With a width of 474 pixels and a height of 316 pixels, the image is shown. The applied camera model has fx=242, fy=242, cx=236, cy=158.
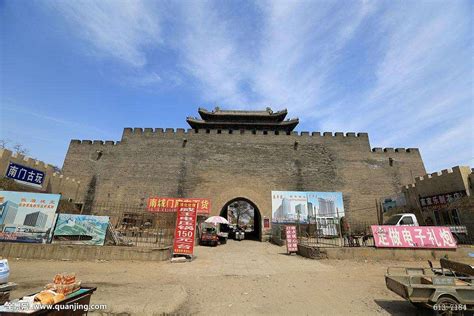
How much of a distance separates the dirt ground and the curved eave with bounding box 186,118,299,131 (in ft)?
53.0

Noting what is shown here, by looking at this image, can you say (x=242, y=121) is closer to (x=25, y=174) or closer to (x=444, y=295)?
(x=25, y=174)

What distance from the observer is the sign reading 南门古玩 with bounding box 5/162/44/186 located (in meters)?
10.8

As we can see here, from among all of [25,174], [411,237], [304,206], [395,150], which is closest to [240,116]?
[304,206]

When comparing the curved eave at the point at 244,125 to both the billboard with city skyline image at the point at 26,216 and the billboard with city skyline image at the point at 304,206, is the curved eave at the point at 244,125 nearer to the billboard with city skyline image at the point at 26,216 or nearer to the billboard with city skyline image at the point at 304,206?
the billboard with city skyline image at the point at 304,206

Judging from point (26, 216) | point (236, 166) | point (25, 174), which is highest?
point (236, 166)

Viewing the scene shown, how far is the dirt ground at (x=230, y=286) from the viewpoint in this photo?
3883 millimetres

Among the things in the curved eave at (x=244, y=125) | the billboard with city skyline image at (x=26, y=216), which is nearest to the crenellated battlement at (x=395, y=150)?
the curved eave at (x=244, y=125)

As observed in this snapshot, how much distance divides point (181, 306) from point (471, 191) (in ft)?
43.0

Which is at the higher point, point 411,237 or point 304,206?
Result: point 304,206

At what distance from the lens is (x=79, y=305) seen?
2.61 meters

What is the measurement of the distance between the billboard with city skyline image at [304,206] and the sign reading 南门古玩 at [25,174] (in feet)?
44.0

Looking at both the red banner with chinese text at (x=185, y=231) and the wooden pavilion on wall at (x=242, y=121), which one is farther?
the wooden pavilion on wall at (x=242, y=121)

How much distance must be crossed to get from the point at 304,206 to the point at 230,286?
39.0ft

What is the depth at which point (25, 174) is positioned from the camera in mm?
11609
